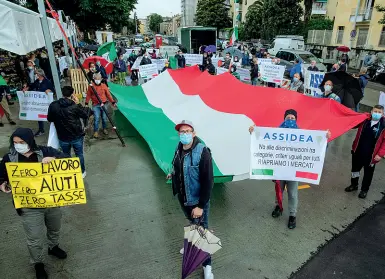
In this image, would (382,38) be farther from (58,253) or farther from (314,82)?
(58,253)

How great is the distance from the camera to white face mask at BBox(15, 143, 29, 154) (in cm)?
291

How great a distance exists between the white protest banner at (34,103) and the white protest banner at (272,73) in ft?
23.6

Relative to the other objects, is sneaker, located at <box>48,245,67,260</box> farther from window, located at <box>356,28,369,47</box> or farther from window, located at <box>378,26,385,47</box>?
window, located at <box>356,28,369,47</box>

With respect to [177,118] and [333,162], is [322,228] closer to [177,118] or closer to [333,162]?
[333,162]

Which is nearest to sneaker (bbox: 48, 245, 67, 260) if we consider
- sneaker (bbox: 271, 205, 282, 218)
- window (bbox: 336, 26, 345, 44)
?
sneaker (bbox: 271, 205, 282, 218)

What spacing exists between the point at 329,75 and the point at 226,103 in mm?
2436

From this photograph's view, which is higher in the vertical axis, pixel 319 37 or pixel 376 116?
pixel 319 37

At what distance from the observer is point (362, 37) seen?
26594mm

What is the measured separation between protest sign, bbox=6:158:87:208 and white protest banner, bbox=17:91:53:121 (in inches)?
170

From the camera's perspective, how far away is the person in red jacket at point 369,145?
4.46 m

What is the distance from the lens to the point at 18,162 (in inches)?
116

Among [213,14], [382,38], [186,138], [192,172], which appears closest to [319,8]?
[382,38]

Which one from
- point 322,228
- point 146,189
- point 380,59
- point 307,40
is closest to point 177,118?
point 146,189

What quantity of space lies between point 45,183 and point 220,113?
378cm
